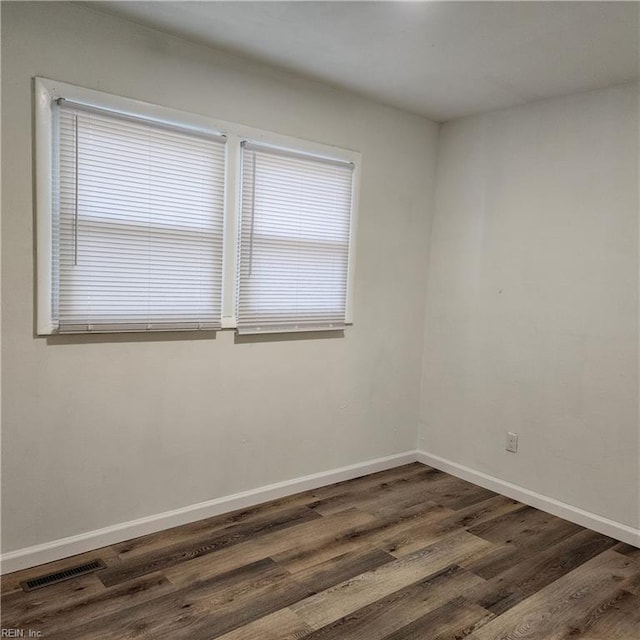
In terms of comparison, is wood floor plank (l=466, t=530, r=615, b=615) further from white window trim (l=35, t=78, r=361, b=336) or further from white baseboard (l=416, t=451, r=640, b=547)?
white window trim (l=35, t=78, r=361, b=336)

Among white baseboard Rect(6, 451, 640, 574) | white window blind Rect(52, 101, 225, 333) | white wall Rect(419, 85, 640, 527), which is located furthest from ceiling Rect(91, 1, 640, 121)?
white baseboard Rect(6, 451, 640, 574)

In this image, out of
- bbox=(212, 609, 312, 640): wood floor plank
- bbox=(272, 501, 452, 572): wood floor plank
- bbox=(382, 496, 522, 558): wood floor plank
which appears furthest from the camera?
bbox=(382, 496, 522, 558): wood floor plank

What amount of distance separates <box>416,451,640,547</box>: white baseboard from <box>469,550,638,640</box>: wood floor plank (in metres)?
0.21

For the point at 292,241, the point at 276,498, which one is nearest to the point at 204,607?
the point at 276,498

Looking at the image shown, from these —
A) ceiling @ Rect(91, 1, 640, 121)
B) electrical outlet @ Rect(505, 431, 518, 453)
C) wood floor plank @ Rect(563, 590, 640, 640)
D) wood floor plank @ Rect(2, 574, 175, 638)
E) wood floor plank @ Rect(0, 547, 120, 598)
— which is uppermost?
ceiling @ Rect(91, 1, 640, 121)

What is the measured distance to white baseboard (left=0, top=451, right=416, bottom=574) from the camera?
2.41 metres

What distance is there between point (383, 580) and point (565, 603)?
0.79m

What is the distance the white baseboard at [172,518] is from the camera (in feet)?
7.92

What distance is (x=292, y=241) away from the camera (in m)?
3.15

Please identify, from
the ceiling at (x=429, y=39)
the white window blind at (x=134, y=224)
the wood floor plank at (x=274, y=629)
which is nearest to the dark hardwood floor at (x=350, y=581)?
the wood floor plank at (x=274, y=629)

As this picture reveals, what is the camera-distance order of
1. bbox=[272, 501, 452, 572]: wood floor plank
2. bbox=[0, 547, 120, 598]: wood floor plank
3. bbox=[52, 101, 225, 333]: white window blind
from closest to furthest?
bbox=[0, 547, 120, 598]: wood floor plank < bbox=[52, 101, 225, 333]: white window blind < bbox=[272, 501, 452, 572]: wood floor plank

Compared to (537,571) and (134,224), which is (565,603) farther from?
(134,224)

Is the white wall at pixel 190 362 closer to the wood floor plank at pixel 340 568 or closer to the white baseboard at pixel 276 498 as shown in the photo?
the white baseboard at pixel 276 498

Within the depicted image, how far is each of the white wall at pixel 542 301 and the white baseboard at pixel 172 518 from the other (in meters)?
0.83
